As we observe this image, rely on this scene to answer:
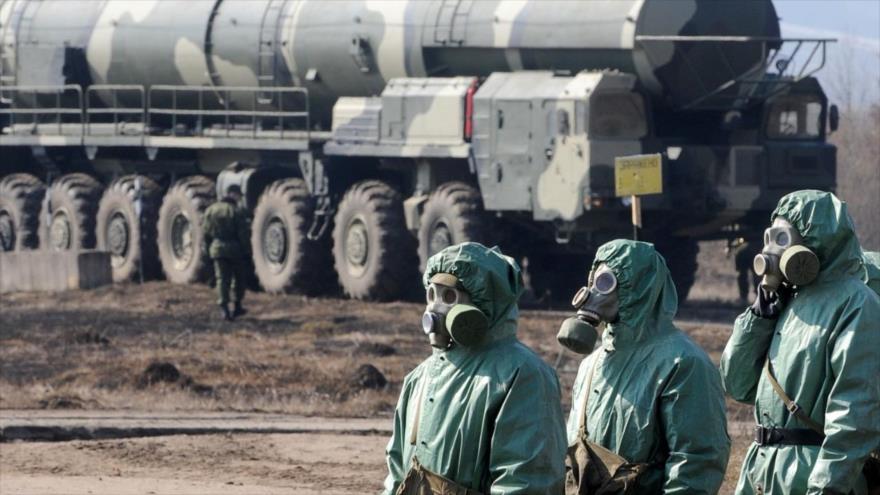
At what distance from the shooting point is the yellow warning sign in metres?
18.4

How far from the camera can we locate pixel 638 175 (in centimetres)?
1845

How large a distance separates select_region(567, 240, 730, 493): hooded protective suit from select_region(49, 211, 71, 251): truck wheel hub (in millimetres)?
25887

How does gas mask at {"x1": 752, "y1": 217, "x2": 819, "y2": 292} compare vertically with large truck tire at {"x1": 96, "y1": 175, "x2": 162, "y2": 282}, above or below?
above

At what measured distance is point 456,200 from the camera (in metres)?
27.4

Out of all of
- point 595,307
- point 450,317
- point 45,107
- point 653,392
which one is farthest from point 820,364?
point 45,107

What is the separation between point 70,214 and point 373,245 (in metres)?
6.75

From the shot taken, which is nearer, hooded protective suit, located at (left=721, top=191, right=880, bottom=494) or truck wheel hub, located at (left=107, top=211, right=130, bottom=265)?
hooded protective suit, located at (left=721, top=191, right=880, bottom=494)

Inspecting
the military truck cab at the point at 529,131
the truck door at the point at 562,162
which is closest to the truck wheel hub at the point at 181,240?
the military truck cab at the point at 529,131

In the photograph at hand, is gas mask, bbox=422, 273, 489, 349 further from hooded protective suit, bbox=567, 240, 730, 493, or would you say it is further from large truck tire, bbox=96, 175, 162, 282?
large truck tire, bbox=96, 175, 162, 282

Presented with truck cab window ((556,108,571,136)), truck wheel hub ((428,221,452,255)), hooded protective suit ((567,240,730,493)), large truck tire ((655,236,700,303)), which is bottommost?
large truck tire ((655,236,700,303))

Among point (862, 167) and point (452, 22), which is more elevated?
point (452, 22)

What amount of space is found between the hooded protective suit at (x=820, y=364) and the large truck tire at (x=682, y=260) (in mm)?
20206

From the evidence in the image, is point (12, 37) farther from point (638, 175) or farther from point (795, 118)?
point (638, 175)

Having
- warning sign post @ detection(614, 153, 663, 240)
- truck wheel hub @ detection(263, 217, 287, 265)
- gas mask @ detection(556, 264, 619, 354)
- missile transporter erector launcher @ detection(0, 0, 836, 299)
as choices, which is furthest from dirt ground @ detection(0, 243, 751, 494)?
gas mask @ detection(556, 264, 619, 354)
